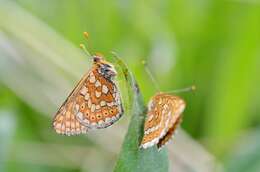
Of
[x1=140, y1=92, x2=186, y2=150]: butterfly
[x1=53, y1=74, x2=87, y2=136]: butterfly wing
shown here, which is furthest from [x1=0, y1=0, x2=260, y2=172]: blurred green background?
[x1=140, y1=92, x2=186, y2=150]: butterfly

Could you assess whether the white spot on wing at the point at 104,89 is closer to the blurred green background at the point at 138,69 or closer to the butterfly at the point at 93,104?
the butterfly at the point at 93,104

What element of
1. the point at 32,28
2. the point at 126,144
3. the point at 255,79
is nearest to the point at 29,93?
the point at 32,28

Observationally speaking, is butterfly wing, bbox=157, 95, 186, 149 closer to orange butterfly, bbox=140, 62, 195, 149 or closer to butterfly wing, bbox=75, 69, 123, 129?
orange butterfly, bbox=140, 62, 195, 149

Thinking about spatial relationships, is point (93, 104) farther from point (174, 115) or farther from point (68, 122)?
point (174, 115)

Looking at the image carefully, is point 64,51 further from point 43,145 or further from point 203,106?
point 203,106

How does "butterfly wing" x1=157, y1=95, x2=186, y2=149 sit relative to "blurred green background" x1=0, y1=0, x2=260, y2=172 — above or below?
above

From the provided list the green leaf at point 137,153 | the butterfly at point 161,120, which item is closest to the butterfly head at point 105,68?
the butterfly at point 161,120

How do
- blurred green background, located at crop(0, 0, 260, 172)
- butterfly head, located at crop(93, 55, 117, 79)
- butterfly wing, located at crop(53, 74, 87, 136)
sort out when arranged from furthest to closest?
blurred green background, located at crop(0, 0, 260, 172) → butterfly head, located at crop(93, 55, 117, 79) → butterfly wing, located at crop(53, 74, 87, 136)
